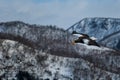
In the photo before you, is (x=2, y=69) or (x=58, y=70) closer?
(x=2, y=69)

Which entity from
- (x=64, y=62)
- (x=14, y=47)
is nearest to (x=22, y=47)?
(x=14, y=47)

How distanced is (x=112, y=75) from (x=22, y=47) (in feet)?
105

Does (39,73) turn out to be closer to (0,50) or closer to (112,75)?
(0,50)

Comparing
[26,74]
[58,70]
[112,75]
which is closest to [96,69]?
[112,75]

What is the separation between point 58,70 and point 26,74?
1071 cm

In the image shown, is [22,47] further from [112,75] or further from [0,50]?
[112,75]

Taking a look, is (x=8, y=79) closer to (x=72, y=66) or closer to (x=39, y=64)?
(x=39, y=64)

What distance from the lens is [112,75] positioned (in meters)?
168

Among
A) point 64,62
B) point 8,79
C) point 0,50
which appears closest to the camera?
point 8,79

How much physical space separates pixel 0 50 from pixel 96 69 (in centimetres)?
3297

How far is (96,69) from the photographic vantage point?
164 m

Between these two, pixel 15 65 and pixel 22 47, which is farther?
pixel 22 47

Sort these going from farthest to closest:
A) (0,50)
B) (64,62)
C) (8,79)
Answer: (64,62), (0,50), (8,79)

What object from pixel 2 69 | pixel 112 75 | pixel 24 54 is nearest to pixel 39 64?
pixel 24 54
